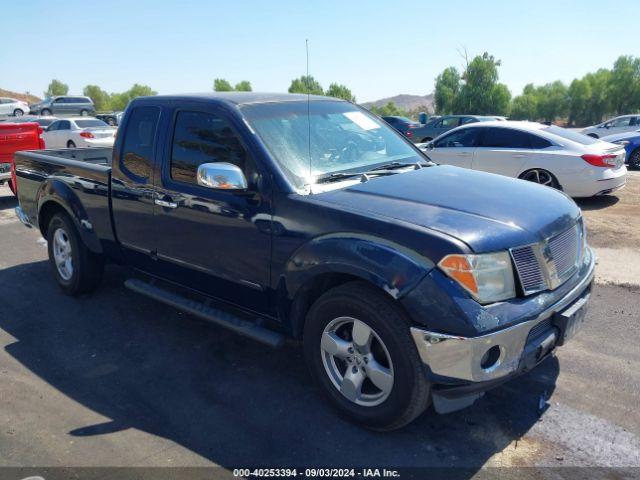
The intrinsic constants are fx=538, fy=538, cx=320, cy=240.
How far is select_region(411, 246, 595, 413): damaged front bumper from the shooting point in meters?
2.70

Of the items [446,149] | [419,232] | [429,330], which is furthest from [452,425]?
[446,149]

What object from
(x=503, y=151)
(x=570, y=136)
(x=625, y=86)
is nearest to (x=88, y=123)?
(x=503, y=151)

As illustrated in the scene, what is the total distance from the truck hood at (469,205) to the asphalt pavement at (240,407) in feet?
3.79

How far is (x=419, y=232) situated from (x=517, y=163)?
716 cm

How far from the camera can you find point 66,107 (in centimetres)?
4272

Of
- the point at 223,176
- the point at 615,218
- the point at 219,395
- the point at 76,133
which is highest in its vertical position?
the point at 223,176

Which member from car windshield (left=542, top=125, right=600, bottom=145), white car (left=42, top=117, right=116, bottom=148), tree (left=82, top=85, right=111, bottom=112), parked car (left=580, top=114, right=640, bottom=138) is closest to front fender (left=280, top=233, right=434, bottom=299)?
car windshield (left=542, top=125, right=600, bottom=145)

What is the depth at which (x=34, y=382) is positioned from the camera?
3.91 m

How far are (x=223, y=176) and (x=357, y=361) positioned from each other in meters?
1.42

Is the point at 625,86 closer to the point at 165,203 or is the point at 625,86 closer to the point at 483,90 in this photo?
the point at 483,90

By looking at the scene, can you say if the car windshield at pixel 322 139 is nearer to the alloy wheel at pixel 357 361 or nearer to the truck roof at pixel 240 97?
the truck roof at pixel 240 97

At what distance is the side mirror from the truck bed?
67.8 inches

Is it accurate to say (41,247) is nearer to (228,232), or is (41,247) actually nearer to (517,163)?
(228,232)

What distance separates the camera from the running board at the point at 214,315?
3555mm
